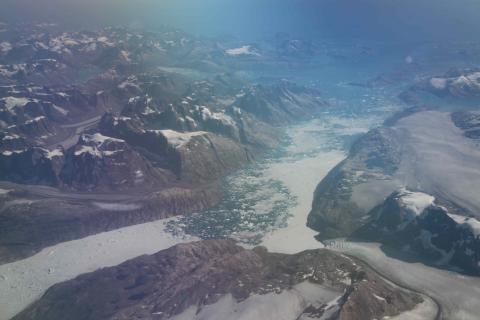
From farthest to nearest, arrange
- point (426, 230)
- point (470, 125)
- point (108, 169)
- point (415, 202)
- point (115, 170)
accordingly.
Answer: point (470, 125), point (115, 170), point (108, 169), point (415, 202), point (426, 230)

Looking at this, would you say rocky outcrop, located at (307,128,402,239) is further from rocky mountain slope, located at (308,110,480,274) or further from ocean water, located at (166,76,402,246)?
ocean water, located at (166,76,402,246)

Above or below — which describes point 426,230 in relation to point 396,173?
above

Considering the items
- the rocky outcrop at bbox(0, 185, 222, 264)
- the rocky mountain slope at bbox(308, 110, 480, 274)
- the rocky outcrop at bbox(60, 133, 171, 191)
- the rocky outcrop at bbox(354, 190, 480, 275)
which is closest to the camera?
the rocky outcrop at bbox(354, 190, 480, 275)

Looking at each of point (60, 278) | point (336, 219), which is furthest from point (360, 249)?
point (60, 278)

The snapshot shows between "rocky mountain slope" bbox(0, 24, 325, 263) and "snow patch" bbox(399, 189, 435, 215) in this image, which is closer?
"snow patch" bbox(399, 189, 435, 215)

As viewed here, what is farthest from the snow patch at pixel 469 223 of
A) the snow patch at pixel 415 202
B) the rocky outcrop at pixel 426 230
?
the snow patch at pixel 415 202

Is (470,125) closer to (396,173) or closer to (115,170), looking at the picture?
(396,173)

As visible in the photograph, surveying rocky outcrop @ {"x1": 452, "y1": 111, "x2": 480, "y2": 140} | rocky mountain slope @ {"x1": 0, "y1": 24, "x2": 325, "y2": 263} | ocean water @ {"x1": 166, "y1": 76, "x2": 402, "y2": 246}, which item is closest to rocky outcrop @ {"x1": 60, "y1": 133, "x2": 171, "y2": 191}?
rocky mountain slope @ {"x1": 0, "y1": 24, "x2": 325, "y2": 263}

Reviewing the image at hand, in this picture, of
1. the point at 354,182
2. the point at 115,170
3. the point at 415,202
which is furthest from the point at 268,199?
the point at 115,170

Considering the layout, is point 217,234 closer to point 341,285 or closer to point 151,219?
point 151,219
